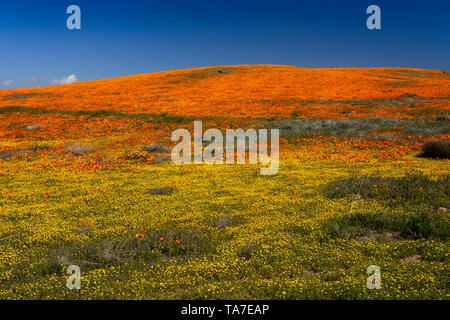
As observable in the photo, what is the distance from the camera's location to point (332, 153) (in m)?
20.8

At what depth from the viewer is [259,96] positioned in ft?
172

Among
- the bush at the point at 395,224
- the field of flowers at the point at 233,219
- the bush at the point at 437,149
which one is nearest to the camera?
the field of flowers at the point at 233,219

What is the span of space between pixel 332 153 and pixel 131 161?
1437 cm

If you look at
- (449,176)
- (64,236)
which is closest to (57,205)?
(64,236)

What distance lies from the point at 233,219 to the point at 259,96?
44760mm

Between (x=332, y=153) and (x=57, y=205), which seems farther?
(x=332, y=153)

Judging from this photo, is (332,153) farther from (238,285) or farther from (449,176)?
(238,285)

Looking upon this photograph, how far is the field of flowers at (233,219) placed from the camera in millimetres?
6660

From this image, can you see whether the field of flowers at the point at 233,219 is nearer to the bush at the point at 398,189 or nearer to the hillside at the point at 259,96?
the bush at the point at 398,189


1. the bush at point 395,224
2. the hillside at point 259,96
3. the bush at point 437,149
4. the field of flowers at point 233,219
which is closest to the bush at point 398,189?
the field of flowers at point 233,219

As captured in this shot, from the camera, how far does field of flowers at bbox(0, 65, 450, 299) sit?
666 cm

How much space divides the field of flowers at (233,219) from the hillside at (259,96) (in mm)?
12398

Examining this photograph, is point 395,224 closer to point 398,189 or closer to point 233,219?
point 398,189

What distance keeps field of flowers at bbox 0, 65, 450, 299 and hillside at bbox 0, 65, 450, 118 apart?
12398mm
